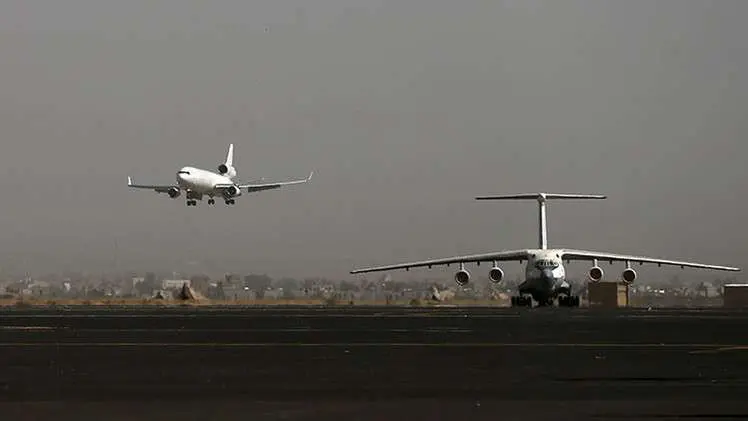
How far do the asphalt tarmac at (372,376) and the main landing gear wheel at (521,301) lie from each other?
49.2 m

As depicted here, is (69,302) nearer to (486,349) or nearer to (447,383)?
(486,349)

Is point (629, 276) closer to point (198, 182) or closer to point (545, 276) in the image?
point (545, 276)

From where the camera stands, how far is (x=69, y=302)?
90.9 metres

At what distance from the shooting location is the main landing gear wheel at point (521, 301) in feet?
281

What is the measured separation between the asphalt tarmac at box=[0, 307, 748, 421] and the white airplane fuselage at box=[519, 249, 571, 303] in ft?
153

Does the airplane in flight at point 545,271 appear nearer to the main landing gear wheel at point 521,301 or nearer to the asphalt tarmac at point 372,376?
the main landing gear wheel at point 521,301

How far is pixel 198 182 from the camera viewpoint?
3775 inches

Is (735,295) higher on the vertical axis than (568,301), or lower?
higher

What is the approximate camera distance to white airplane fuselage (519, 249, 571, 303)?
273ft

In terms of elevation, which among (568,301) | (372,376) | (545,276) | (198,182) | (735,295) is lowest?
(372,376)

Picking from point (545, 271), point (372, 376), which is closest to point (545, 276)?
point (545, 271)

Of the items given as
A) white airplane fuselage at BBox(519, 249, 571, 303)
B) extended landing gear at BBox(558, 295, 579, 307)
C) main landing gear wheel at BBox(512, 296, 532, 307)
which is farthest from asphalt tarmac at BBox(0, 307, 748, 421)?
main landing gear wheel at BBox(512, 296, 532, 307)

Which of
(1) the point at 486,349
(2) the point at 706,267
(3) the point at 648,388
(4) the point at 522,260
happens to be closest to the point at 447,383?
(3) the point at 648,388

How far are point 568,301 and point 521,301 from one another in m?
3.05
